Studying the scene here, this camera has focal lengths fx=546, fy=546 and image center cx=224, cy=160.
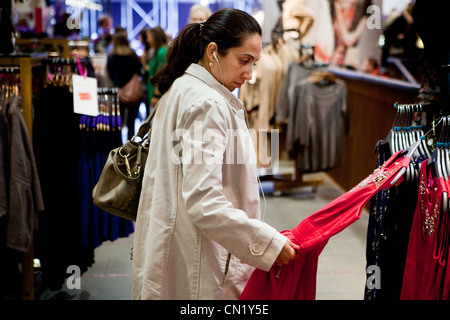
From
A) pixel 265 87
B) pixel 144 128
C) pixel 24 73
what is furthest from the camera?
pixel 265 87

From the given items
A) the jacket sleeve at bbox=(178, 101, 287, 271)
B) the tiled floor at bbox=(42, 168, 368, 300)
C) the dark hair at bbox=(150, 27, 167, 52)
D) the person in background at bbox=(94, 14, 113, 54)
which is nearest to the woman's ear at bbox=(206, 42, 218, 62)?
the jacket sleeve at bbox=(178, 101, 287, 271)

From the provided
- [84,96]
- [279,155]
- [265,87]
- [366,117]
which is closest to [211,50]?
[84,96]

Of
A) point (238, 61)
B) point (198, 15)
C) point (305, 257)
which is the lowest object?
point (305, 257)

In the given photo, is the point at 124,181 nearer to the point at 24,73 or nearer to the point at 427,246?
the point at 427,246

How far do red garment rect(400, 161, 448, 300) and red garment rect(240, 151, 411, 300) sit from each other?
28 centimetres

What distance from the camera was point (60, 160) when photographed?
116 inches

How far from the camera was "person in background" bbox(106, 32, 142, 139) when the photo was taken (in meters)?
6.31

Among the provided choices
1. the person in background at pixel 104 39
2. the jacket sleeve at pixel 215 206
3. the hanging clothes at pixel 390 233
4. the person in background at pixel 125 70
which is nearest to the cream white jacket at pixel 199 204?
the jacket sleeve at pixel 215 206

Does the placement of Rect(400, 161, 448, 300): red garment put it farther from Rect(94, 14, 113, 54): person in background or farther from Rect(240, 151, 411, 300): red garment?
Rect(94, 14, 113, 54): person in background

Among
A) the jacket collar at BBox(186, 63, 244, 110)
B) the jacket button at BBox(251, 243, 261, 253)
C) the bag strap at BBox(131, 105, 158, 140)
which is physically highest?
the jacket collar at BBox(186, 63, 244, 110)

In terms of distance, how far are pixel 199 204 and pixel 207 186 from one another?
0.05 metres

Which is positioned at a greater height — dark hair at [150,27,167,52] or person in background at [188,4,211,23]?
person in background at [188,4,211,23]

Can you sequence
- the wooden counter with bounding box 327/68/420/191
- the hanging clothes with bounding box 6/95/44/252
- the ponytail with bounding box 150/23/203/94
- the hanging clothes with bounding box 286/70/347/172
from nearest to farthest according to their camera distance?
the ponytail with bounding box 150/23/203/94 → the hanging clothes with bounding box 6/95/44/252 → the wooden counter with bounding box 327/68/420/191 → the hanging clothes with bounding box 286/70/347/172

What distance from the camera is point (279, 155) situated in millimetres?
6359
